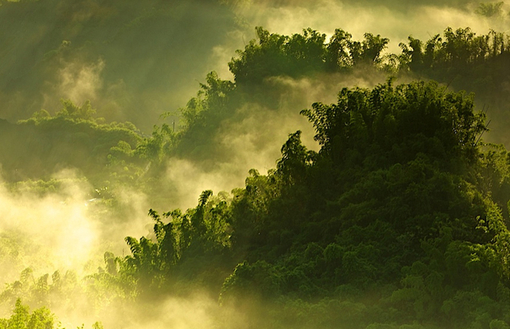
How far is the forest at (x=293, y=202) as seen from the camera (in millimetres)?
19312

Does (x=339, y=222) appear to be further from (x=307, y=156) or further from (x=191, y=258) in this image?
(x=191, y=258)

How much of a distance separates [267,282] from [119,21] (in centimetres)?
9462

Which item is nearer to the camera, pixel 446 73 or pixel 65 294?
pixel 65 294

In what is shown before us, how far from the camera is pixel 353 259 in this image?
20.7m

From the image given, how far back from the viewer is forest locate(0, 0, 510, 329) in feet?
63.4

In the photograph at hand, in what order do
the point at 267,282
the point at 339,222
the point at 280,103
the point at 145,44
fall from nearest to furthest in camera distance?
the point at 267,282, the point at 339,222, the point at 280,103, the point at 145,44

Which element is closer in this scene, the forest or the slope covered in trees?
the slope covered in trees

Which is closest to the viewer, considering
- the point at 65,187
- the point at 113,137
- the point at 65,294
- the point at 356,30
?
the point at 65,294

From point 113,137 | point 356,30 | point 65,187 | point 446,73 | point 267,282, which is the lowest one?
point 267,282

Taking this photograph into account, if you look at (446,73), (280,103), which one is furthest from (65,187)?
(446,73)

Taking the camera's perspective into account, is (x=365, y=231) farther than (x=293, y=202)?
No

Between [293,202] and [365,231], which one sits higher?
[293,202]

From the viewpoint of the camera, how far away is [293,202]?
24781 mm

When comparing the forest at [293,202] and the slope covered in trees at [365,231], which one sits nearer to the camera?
the slope covered in trees at [365,231]
